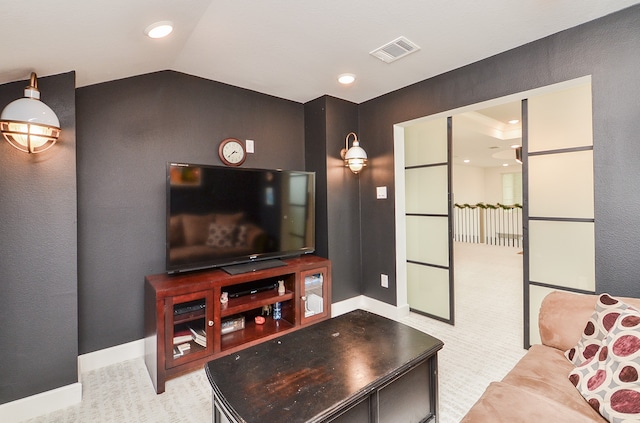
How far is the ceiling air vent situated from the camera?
2.14 m

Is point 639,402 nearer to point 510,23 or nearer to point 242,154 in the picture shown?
point 510,23

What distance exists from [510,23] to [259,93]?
225cm

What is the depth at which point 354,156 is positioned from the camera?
122 inches

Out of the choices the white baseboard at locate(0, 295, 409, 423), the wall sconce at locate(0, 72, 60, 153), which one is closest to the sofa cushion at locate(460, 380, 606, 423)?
the white baseboard at locate(0, 295, 409, 423)

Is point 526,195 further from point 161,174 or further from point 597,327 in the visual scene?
point 161,174

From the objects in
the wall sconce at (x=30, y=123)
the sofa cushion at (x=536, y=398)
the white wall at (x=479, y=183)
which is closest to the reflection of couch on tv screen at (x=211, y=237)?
the wall sconce at (x=30, y=123)

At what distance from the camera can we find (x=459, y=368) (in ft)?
7.46

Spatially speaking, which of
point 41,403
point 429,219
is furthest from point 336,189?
point 41,403

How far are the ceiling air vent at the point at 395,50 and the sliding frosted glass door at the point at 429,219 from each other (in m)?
0.99

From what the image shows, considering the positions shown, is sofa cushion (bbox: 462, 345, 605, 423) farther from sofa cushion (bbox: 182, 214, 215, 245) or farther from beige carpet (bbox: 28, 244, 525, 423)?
sofa cushion (bbox: 182, 214, 215, 245)

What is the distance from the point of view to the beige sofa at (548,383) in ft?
3.46

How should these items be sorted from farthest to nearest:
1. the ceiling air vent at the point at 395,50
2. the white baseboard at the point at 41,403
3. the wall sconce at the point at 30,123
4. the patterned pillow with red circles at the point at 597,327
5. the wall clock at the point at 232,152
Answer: the wall clock at the point at 232,152 < the ceiling air vent at the point at 395,50 < the white baseboard at the point at 41,403 < the wall sconce at the point at 30,123 < the patterned pillow with red circles at the point at 597,327

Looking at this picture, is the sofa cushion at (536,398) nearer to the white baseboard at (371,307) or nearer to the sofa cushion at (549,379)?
the sofa cushion at (549,379)

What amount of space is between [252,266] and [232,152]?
1155 mm
